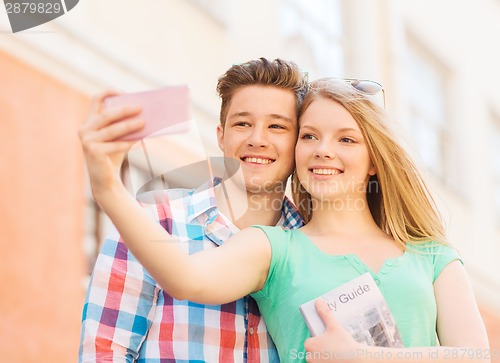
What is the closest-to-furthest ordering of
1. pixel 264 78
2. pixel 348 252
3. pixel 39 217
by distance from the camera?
pixel 348 252 < pixel 264 78 < pixel 39 217

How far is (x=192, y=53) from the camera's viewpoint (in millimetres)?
7387

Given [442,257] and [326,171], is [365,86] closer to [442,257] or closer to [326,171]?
[326,171]

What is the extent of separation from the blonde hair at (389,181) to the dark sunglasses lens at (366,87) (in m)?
0.03

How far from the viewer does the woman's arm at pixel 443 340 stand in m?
2.29

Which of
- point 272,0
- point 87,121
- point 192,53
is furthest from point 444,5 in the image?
point 87,121

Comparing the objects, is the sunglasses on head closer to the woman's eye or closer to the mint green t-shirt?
the woman's eye

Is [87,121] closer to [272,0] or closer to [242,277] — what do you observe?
[242,277]

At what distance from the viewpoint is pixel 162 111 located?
1.90 meters

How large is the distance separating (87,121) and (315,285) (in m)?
0.78

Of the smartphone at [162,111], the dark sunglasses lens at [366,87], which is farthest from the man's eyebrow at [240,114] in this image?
the smartphone at [162,111]

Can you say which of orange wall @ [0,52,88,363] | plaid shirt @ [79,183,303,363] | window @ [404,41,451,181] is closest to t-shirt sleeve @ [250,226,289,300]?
plaid shirt @ [79,183,303,363]

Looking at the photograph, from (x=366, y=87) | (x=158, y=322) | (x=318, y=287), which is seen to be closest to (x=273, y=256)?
(x=318, y=287)

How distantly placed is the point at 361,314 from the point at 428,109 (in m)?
9.75

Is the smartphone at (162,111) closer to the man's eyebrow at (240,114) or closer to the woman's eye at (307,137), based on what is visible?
the woman's eye at (307,137)
